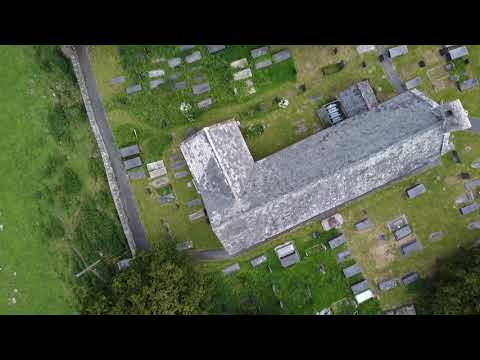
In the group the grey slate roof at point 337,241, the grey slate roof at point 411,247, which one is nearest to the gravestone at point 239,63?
the grey slate roof at point 337,241

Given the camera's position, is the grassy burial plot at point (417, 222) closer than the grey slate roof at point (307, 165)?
No

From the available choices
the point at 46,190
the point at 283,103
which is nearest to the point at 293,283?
the point at 283,103

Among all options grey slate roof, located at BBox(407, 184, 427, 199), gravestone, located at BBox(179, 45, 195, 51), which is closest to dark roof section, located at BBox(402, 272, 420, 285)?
grey slate roof, located at BBox(407, 184, 427, 199)

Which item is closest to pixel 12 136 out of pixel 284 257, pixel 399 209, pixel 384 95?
pixel 284 257

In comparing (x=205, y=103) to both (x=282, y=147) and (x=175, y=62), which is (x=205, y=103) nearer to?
(x=175, y=62)

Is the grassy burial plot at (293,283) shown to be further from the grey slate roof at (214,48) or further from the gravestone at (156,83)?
the grey slate roof at (214,48)

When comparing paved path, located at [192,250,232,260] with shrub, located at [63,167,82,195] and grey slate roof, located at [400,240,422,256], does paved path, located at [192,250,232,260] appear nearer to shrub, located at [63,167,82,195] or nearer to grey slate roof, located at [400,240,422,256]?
shrub, located at [63,167,82,195]

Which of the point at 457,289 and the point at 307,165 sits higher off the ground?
the point at 307,165
